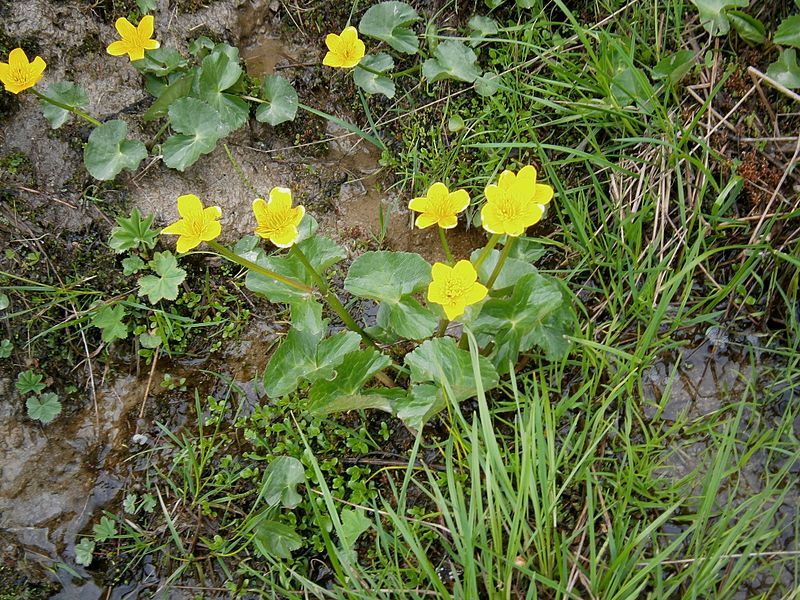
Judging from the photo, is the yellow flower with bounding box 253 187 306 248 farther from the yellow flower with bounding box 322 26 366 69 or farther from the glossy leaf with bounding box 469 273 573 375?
the yellow flower with bounding box 322 26 366 69

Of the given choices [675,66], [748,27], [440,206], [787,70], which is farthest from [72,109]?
[787,70]

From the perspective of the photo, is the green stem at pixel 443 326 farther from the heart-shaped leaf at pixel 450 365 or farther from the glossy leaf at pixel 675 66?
the glossy leaf at pixel 675 66


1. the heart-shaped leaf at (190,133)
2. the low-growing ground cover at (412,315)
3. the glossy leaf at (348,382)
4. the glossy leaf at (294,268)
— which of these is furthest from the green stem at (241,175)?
the glossy leaf at (348,382)

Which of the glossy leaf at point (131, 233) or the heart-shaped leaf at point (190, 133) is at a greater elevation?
the heart-shaped leaf at point (190, 133)

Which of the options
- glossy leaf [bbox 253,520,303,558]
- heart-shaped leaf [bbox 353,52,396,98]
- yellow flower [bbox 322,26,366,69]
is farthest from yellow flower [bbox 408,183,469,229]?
glossy leaf [bbox 253,520,303,558]

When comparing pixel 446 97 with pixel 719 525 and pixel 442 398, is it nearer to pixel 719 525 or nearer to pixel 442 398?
pixel 442 398

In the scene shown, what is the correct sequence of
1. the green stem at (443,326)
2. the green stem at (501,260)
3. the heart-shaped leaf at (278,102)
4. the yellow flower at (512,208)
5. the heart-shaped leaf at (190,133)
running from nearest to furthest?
1. the yellow flower at (512,208)
2. the green stem at (501,260)
3. the green stem at (443,326)
4. the heart-shaped leaf at (190,133)
5. the heart-shaped leaf at (278,102)

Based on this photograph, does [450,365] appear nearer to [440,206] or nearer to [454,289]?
[454,289]
